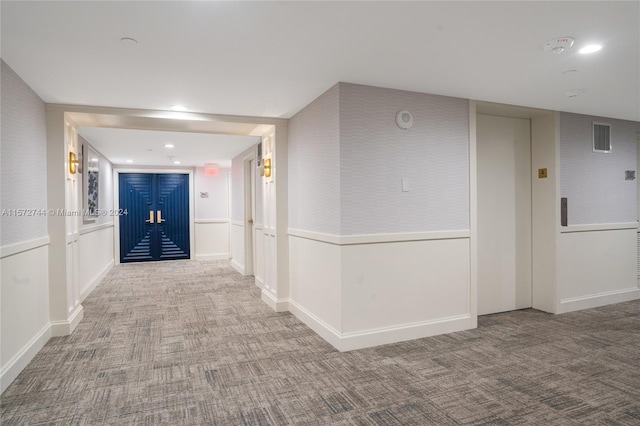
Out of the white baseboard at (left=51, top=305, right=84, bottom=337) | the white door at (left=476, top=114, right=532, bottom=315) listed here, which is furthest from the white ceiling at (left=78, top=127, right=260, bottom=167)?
the white door at (left=476, top=114, right=532, bottom=315)

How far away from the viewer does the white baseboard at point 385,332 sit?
11.6ft

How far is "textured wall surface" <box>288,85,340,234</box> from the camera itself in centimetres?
360

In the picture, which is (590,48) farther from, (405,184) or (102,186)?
(102,186)

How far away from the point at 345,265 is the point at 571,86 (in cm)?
273

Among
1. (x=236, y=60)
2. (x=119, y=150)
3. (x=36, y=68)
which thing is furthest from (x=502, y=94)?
(x=119, y=150)

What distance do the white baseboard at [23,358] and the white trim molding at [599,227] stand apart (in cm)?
556

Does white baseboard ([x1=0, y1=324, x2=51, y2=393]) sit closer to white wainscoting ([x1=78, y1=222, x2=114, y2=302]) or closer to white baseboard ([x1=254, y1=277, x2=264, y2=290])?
white wainscoting ([x1=78, y1=222, x2=114, y2=302])

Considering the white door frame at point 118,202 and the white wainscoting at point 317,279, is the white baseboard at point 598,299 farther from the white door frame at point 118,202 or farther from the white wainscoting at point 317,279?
the white door frame at point 118,202

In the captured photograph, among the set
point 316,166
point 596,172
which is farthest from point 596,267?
point 316,166

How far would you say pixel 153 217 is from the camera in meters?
9.76

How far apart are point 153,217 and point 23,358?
6.90 metres

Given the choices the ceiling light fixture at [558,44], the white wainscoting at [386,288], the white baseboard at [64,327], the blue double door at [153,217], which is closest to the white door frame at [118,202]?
the blue double door at [153,217]

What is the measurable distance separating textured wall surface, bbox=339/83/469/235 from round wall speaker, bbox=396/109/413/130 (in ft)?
0.14

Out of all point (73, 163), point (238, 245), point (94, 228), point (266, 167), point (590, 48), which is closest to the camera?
point (590, 48)
